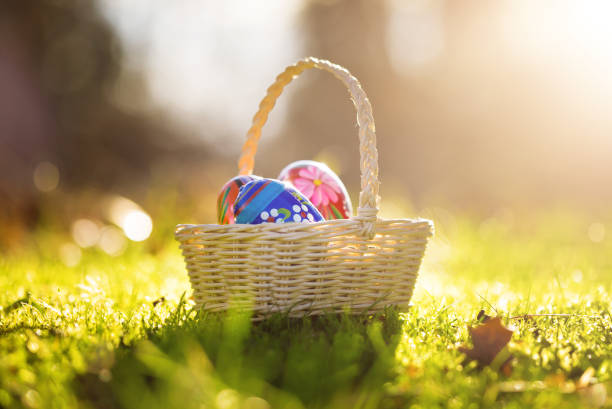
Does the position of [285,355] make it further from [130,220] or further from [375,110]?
[375,110]

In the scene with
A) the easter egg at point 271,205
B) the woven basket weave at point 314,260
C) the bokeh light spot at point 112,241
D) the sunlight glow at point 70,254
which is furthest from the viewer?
the bokeh light spot at point 112,241

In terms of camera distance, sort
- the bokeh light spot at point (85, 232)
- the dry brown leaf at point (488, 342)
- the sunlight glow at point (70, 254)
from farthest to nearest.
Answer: the bokeh light spot at point (85, 232), the sunlight glow at point (70, 254), the dry brown leaf at point (488, 342)

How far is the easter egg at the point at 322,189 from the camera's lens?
2.24 meters

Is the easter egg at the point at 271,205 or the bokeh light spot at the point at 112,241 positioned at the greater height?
the bokeh light spot at the point at 112,241

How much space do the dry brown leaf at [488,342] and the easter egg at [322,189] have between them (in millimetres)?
956

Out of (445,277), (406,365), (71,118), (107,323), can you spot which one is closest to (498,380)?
(406,365)

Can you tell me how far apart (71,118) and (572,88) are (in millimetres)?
8205

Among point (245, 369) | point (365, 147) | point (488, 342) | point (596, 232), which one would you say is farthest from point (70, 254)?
point (596, 232)

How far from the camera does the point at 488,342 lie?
138 centimetres

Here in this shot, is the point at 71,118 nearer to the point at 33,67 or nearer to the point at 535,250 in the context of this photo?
the point at 33,67

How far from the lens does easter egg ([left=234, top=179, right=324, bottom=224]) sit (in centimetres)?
184

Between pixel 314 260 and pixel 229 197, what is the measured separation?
580 millimetres

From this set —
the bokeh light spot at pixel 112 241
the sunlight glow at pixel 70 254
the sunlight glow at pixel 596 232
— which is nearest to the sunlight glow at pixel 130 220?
the bokeh light spot at pixel 112 241

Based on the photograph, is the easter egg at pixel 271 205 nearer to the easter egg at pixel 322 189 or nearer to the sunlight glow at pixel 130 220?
the easter egg at pixel 322 189
